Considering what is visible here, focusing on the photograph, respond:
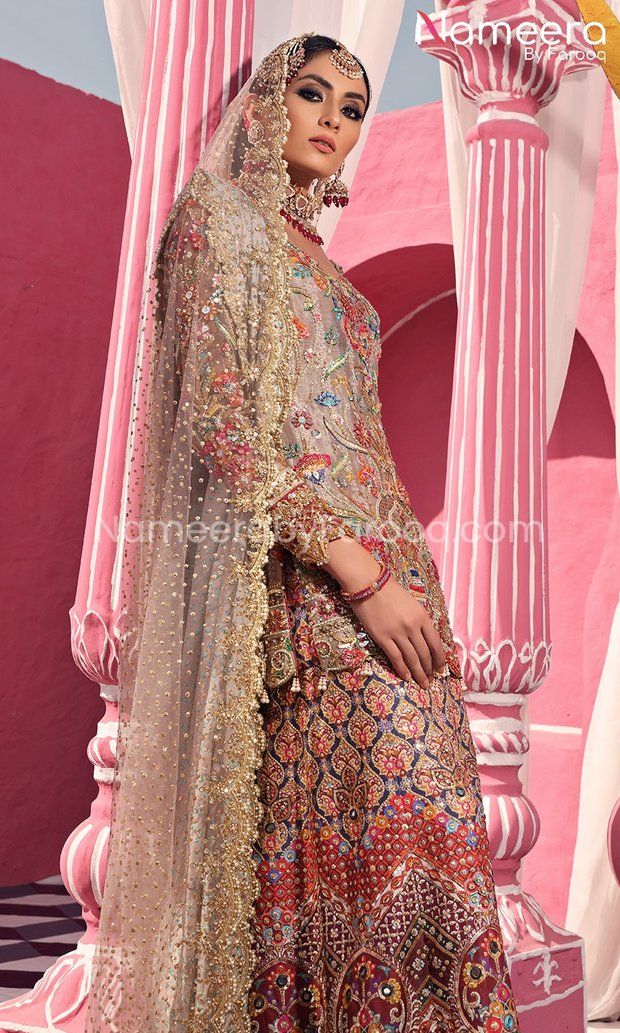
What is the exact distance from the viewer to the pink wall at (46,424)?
4.08 m

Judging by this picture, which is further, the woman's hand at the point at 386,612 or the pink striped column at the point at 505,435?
the pink striped column at the point at 505,435

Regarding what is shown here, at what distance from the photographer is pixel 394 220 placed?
4062 millimetres

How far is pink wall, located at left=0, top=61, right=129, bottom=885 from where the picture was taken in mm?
4082

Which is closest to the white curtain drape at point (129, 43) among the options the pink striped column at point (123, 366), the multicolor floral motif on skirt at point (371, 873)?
the pink striped column at point (123, 366)

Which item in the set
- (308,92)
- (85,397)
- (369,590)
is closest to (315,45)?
(308,92)

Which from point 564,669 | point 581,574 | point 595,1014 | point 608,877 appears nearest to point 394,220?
point 581,574

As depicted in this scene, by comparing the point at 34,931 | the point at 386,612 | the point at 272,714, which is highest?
the point at 386,612

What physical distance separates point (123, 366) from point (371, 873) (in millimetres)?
892

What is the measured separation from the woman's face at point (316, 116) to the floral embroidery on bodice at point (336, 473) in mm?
113

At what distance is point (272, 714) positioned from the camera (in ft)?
3.92

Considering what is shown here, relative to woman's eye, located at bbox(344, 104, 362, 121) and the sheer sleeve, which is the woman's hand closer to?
the sheer sleeve

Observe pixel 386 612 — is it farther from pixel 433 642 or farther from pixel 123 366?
pixel 123 366

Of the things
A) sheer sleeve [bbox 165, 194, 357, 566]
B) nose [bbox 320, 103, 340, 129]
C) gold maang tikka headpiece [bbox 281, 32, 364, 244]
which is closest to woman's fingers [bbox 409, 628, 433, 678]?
sheer sleeve [bbox 165, 194, 357, 566]

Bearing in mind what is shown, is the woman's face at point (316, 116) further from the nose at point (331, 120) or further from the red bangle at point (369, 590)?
the red bangle at point (369, 590)
